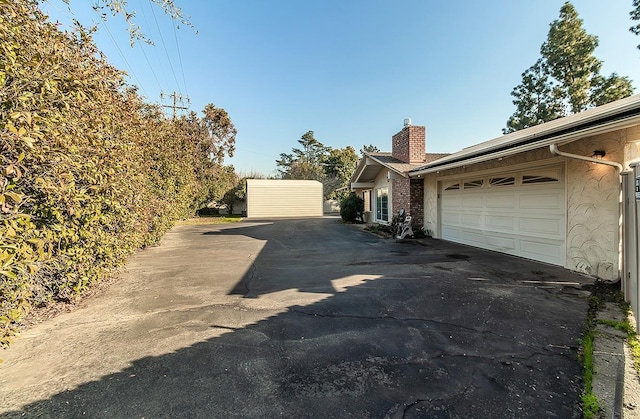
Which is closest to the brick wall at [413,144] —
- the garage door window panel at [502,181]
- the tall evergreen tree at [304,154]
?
the garage door window panel at [502,181]

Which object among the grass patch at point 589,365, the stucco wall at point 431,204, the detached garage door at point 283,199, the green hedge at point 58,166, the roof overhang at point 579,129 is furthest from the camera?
the detached garage door at point 283,199

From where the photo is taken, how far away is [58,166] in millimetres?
3195

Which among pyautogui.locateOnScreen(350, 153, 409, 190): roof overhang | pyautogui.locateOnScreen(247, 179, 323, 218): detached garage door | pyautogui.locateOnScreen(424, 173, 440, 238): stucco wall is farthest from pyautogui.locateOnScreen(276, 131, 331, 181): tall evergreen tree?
pyautogui.locateOnScreen(424, 173, 440, 238): stucco wall

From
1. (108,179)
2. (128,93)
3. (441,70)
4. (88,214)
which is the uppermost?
(441,70)

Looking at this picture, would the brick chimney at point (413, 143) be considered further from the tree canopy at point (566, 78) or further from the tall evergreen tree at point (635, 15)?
the tree canopy at point (566, 78)

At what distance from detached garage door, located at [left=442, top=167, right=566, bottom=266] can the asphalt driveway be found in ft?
3.57

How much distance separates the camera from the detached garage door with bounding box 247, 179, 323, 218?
88.5 ft

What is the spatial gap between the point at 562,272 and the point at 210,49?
1394 centimetres

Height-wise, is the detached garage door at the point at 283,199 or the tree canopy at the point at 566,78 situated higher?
the tree canopy at the point at 566,78

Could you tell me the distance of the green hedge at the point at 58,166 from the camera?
2.43 meters

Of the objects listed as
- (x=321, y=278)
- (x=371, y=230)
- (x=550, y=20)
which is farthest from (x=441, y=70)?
(x=550, y=20)

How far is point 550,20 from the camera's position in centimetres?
2317

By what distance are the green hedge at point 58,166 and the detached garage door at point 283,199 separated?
2002 cm

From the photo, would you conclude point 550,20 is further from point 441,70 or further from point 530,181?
point 530,181
